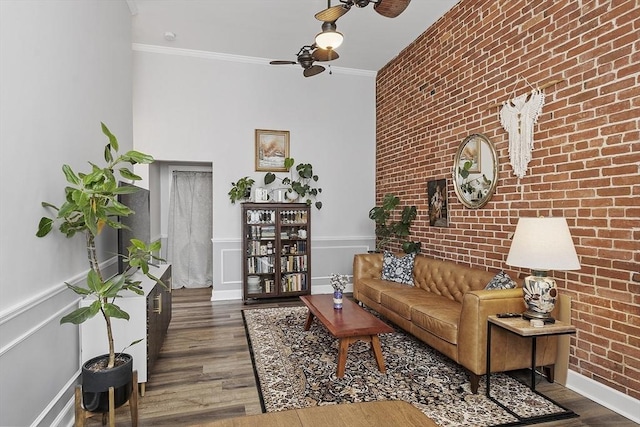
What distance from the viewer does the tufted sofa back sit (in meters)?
3.47

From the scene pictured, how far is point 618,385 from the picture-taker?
Answer: 246 centimetres

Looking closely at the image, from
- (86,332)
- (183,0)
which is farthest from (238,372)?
(183,0)

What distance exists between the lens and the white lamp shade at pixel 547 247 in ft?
7.91

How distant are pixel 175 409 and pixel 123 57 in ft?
11.3

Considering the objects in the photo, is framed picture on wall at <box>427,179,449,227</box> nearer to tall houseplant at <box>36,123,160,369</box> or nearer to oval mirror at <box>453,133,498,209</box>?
oval mirror at <box>453,133,498,209</box>

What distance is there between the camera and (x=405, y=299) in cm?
372

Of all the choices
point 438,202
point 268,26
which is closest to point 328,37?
point 268,26

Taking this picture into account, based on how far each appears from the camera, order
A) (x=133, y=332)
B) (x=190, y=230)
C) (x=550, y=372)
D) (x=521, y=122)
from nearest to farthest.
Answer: (x=133, y=332)
(x=550, y=372)
(x=521, y=122)
(x=190, y=230)

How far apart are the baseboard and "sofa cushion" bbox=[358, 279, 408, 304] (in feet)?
6.24

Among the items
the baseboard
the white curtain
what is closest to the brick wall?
the baseboard

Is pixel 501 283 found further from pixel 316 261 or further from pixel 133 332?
pixel 316 261

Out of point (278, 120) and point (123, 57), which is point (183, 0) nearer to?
point (123, 57)

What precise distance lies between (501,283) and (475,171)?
136cm

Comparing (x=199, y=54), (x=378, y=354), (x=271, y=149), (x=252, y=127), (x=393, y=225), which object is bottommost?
(x=378, y=354)
